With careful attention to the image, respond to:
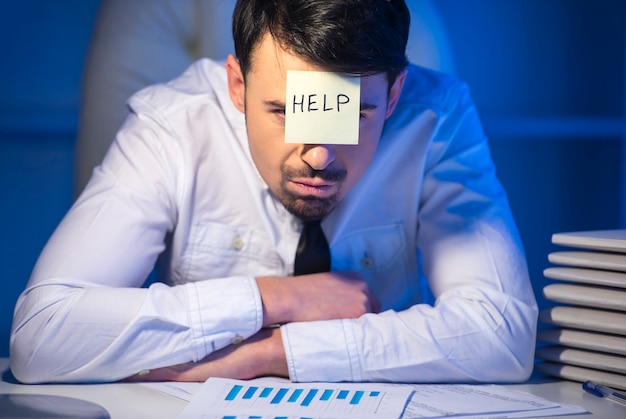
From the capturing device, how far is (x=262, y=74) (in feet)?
4.82

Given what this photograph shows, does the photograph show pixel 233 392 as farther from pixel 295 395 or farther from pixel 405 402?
pixel 405 402

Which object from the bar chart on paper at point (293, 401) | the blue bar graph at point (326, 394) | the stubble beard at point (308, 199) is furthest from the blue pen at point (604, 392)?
the stubble beard at point (308, 199)

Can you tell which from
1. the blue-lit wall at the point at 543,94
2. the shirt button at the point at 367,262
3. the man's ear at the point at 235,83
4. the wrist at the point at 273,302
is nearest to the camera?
the wrist at the point at 273,302

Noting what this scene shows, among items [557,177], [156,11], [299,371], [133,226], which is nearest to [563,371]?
[299,371]

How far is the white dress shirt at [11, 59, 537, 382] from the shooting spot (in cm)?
137

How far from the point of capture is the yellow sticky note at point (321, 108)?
4.50 ft

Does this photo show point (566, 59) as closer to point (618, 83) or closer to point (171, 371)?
point (618, 83)

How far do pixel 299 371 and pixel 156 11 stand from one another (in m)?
1.01

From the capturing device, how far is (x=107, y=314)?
53.9 inches

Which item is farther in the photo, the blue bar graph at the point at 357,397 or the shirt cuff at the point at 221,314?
the shirt cuff at the point at 221,314

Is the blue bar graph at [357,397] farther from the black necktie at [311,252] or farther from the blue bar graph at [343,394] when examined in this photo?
the black necktie at [311,252]

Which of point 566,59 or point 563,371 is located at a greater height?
point 566,59

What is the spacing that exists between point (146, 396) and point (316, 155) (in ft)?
1.46

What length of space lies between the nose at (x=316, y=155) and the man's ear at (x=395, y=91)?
203 mm
